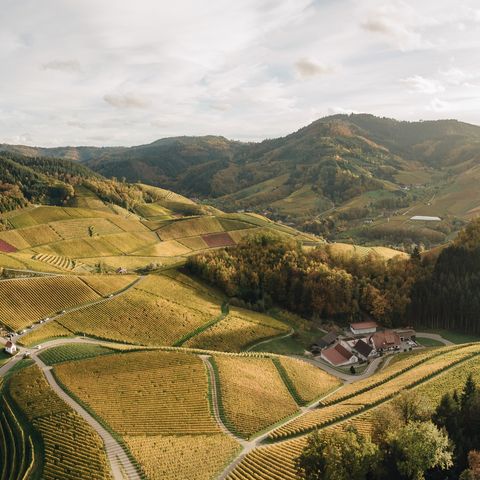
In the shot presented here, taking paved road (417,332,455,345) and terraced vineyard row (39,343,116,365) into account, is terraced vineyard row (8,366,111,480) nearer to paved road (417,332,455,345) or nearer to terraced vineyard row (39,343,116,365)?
terraced vineyard row (39,343,116,365)

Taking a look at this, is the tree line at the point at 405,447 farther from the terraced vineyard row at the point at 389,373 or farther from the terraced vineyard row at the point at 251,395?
the terraced vineyard row at the point at 389,373

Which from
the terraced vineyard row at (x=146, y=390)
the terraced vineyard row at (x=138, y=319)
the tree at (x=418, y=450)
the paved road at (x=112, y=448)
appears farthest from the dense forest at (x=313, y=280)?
the tree at (x=418, y=450)

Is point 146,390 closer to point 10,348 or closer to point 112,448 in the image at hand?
point 112,448

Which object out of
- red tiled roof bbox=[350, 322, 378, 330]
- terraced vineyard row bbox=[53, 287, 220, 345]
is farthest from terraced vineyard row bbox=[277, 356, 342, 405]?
red tiled roof bbox=[350, 322, 378, 330]

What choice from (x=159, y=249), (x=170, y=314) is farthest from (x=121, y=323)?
(x=159, y=249)

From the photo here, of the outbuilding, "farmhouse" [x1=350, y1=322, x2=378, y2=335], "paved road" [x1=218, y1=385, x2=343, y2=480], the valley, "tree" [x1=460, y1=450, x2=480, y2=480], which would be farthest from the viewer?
"farmhouse" [x1=350, y1=322, x2=378, y2=335]

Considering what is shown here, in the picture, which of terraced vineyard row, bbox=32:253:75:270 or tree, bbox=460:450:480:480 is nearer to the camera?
tree, bbox=460:450:480:480
